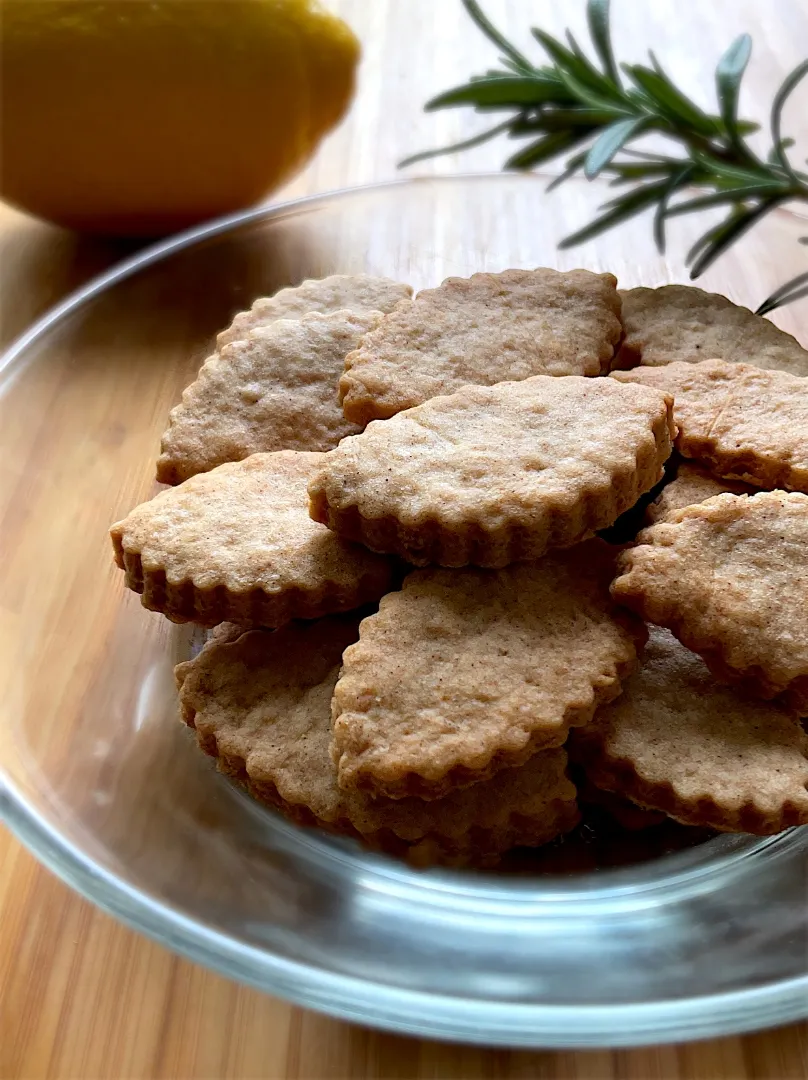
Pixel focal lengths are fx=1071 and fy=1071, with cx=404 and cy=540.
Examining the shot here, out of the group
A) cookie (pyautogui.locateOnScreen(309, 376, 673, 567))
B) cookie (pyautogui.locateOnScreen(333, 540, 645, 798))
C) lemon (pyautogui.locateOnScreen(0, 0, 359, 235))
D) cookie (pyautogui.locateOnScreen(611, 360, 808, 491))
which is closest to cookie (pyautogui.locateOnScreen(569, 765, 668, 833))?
cookie (pyautogui.locateOnScreen(333, 540, 645, 798))

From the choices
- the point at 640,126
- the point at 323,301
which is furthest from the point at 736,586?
the point at 323,301

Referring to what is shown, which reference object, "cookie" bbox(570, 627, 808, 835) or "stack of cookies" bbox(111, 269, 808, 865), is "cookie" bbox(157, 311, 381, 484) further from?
"cookie" bbox(570, 627, 808, 835)

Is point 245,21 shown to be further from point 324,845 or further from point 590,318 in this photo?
point 324,845

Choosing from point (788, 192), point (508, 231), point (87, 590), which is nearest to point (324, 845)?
point (87, 590)

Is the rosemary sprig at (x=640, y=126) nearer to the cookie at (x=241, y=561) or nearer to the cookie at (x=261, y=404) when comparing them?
the cookie at (x=261, y=404)

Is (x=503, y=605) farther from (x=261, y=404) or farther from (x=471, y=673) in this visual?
(x=261, y=404)

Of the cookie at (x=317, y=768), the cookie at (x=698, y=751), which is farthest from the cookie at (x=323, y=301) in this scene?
the cookie at (x=698, y=751)
